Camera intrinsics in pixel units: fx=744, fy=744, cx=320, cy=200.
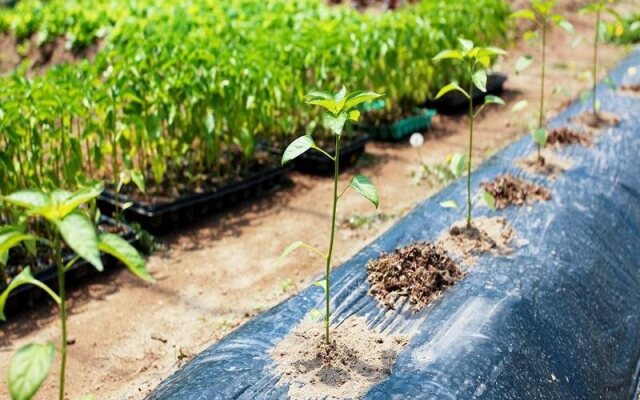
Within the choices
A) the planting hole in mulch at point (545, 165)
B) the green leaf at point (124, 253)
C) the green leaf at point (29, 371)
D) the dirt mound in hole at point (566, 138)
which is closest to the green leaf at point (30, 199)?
the green leaf at point (124, 253)

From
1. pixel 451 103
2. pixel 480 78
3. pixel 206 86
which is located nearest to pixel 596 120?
pixel 451 103

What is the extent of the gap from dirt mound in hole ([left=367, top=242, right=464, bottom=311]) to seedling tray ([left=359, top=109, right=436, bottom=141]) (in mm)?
3475

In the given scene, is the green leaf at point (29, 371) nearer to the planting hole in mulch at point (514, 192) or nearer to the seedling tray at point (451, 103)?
the planting hole in mulch at point (514, 192)

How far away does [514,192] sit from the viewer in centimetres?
400

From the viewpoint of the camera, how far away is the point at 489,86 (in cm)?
807

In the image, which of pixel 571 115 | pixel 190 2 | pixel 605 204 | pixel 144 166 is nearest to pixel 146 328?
pixel 144 166

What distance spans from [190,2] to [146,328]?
204 inches

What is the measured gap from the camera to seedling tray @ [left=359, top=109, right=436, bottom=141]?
6.72 meters

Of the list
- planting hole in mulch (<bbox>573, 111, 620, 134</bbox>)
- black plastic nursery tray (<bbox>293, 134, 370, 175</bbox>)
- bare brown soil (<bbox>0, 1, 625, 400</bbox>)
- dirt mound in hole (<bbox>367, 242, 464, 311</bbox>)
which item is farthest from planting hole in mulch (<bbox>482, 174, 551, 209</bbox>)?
black plastic nursery tray (<bbox>293, 134, 370, 175</bbox>)

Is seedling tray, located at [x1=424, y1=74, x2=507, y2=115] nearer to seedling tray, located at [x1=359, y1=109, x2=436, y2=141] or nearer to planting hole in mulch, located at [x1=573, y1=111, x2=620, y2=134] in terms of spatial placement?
seedling tray, located at [x1=359, y1=109, x2=436, y2=141]

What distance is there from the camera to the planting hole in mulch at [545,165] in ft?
14.4

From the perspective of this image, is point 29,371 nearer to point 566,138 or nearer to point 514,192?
point 514,192

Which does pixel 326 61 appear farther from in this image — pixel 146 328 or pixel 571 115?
pixel 146 328

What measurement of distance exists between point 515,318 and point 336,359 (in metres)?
0.77
